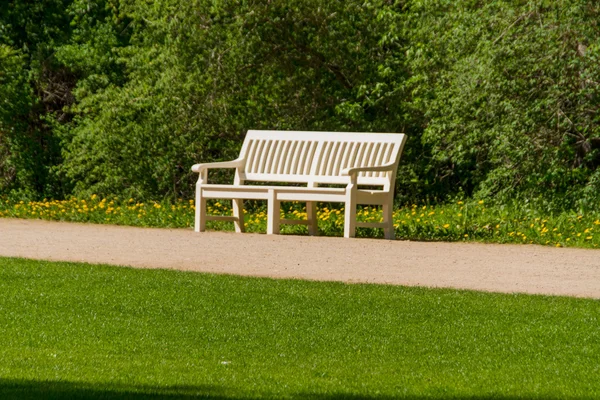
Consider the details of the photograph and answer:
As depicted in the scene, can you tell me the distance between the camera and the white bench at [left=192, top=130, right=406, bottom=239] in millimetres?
11969

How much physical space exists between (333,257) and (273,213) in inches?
101

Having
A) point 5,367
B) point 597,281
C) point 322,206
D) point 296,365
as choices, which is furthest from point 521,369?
point 322,206

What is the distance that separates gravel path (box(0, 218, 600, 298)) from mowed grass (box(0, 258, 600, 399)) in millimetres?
653

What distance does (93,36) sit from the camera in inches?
729

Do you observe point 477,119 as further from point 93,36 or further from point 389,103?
point 93,36

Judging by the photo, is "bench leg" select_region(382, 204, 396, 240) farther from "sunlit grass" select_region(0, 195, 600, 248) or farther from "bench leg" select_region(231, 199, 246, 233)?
"bench leg" select_region(231, 199, 246, 233)

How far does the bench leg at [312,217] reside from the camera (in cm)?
1245

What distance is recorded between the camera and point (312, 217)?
12500 mm

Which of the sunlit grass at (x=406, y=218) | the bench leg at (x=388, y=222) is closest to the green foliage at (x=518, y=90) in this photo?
the sunlit grass at (x=406, y=218)

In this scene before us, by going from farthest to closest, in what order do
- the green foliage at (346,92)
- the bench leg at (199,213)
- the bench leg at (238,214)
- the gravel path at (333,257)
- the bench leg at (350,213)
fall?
the green foliage at (346,92)
the bench leg at (238,214)
the bench leg at (199,213)
the bench leg at (350,213)
the gravel path at (333,257)

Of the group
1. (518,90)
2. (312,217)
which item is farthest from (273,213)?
(518,90)

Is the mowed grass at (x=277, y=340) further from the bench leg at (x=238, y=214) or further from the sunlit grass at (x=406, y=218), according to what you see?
the bench leg at (x=238, y=214)

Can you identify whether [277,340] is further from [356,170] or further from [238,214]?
[238,214]

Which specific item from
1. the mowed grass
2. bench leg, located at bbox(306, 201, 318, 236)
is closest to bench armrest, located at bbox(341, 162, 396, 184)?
bench leg, located at bbox(306, 201, 318, 236)
